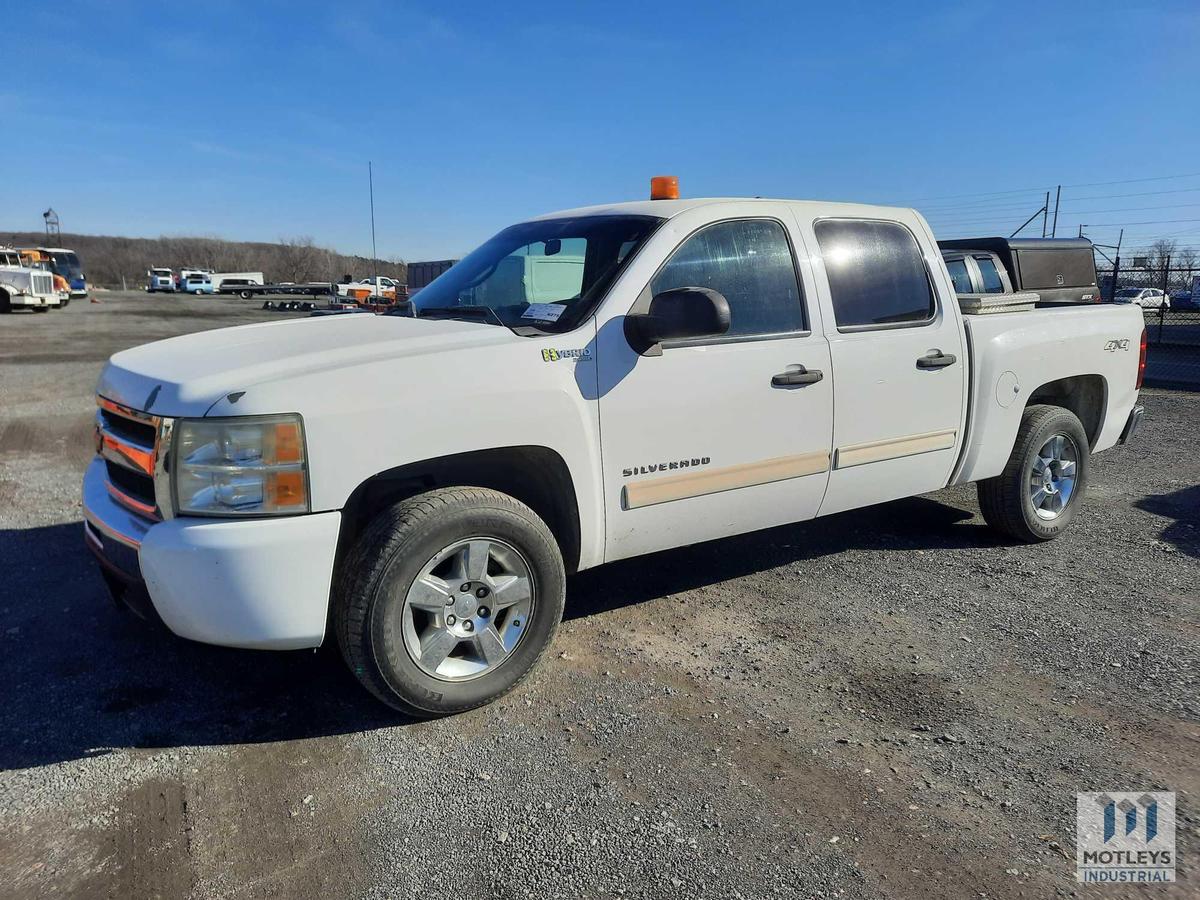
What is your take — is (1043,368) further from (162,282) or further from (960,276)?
(162,282)

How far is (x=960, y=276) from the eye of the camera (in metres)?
7.77

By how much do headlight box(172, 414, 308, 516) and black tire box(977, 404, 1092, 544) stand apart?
407 cm

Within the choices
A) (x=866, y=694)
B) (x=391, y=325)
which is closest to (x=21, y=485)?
(x=391, y=325)

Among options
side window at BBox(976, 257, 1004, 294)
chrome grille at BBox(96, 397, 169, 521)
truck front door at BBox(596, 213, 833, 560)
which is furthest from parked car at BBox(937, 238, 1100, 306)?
chrome grille at BBox(96, 397, 169, 521)

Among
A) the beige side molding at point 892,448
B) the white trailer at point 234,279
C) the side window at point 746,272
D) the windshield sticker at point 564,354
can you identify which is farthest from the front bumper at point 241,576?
the white trailer at point 234,279

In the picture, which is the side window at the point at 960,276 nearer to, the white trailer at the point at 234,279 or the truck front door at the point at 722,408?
the truck front door at the point at 722,408

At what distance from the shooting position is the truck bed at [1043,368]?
4703 mm

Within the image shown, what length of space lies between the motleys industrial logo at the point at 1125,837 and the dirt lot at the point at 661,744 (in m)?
0.04

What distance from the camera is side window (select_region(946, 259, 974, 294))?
773 centimetres

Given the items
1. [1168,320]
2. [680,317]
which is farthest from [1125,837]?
[1168,320]

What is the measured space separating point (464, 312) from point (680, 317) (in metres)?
1.14

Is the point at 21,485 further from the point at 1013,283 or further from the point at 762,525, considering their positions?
the point at 1013,283

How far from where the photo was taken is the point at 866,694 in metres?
3.47

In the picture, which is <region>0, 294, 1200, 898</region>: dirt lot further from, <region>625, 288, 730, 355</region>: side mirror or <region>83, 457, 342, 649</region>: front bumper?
<region>625, 288, 730, 355</region>: side mirror
